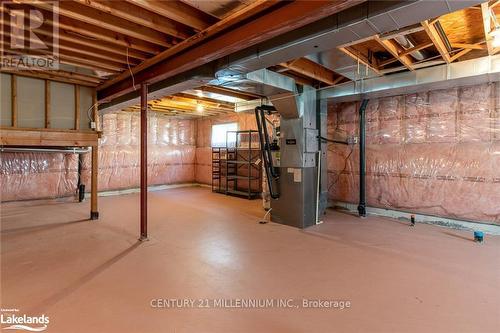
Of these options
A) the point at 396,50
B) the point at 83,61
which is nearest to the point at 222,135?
the point at 83,61

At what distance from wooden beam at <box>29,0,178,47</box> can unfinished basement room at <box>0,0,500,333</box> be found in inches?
0.6

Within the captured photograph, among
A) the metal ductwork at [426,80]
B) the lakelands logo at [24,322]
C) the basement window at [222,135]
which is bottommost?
the lakelands logo at [24,322]

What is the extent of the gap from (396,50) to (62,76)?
15.5 feet

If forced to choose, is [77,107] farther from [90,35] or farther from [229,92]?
[229,92]

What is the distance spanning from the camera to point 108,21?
8.09 ft

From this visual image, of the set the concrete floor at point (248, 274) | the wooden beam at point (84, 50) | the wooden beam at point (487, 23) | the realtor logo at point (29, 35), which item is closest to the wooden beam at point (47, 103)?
the realtor logo at point (29, 35)

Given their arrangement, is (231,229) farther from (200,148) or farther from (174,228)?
(200,148)

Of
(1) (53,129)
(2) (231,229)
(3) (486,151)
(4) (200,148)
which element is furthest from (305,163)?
(4) (200,148)

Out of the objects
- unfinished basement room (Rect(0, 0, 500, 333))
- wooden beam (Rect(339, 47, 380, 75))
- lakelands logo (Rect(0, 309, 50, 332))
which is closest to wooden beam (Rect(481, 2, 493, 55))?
unfinished basement room (Rect(0, 0, 500, 333))

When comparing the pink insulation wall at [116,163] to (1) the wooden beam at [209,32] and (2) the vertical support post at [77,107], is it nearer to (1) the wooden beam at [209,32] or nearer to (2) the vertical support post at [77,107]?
(2) the vertical support post at [77,107]

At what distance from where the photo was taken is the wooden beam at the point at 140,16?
216cm

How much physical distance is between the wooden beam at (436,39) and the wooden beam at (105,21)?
2363 millimetres

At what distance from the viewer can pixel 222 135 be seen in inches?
331

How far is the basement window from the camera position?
797 cm
